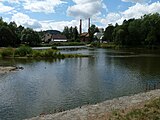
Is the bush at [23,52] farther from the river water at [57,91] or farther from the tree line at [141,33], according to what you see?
the tree line at [141,33]

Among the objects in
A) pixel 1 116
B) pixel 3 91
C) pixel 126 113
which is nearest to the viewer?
pixel 126 113

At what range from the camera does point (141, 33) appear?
13200 cm

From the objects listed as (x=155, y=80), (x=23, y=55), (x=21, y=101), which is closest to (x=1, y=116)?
(x=21, y=101)

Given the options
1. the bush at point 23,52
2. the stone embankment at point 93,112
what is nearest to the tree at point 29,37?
the bush at point 23,52

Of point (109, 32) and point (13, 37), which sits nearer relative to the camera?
point (13, 37)

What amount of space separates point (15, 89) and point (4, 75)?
13.1 metres

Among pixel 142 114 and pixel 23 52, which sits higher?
pixel 142 114

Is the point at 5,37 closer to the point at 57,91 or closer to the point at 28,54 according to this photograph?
the point at 28,54

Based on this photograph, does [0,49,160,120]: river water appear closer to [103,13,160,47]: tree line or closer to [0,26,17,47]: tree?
[0,26,17,47]: tree

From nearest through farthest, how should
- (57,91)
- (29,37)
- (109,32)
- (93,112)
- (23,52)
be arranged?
(93,112) < (57,91) < (23,52) < (29,37) < (109,32)

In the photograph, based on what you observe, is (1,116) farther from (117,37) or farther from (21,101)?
(117,37)

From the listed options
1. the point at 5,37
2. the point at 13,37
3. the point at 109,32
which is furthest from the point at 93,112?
the point at 109,32

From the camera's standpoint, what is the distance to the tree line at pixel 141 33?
126575 millimetres

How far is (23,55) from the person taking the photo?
83.1 meters
